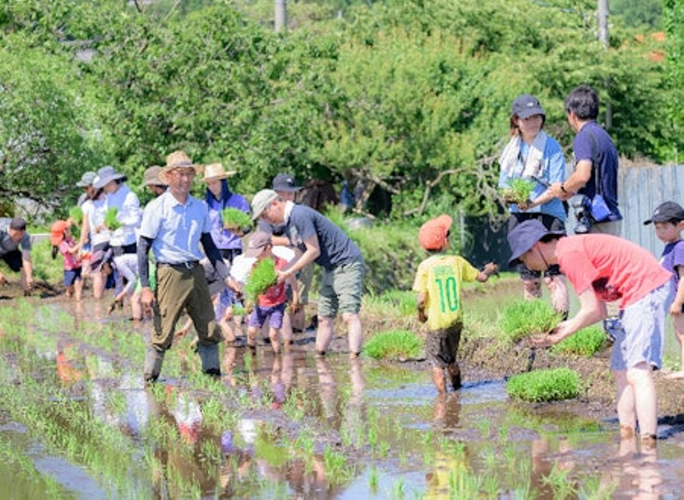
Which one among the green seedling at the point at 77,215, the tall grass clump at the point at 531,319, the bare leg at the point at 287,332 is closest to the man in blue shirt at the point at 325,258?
the bare leg at the point at 287,332

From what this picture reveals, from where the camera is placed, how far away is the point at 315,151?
1155 inches

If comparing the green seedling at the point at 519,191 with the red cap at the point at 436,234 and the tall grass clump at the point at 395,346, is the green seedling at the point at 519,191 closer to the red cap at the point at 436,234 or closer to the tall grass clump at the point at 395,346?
the red cap at the point at 436,234

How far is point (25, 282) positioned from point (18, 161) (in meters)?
2.66

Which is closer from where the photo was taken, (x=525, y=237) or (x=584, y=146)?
(x=525, y=237)

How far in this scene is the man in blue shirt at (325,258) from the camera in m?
14.3

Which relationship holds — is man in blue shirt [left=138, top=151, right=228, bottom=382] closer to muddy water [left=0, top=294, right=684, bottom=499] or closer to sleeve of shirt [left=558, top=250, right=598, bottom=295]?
muddy water [left=0, top=294, right=684, bottom=499]

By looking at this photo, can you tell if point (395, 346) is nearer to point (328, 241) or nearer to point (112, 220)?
point (328, 241)

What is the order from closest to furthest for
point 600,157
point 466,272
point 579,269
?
point 579,269
point 466,272
point 600,157

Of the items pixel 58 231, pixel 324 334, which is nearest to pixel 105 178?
pixel 58 231

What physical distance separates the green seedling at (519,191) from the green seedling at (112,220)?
790cm

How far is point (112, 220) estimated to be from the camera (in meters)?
19.5

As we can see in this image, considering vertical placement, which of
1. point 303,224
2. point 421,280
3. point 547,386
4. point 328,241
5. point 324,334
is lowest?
point 547,386

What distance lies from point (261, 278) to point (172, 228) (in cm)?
140

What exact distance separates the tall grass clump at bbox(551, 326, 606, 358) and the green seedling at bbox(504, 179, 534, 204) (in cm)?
127
